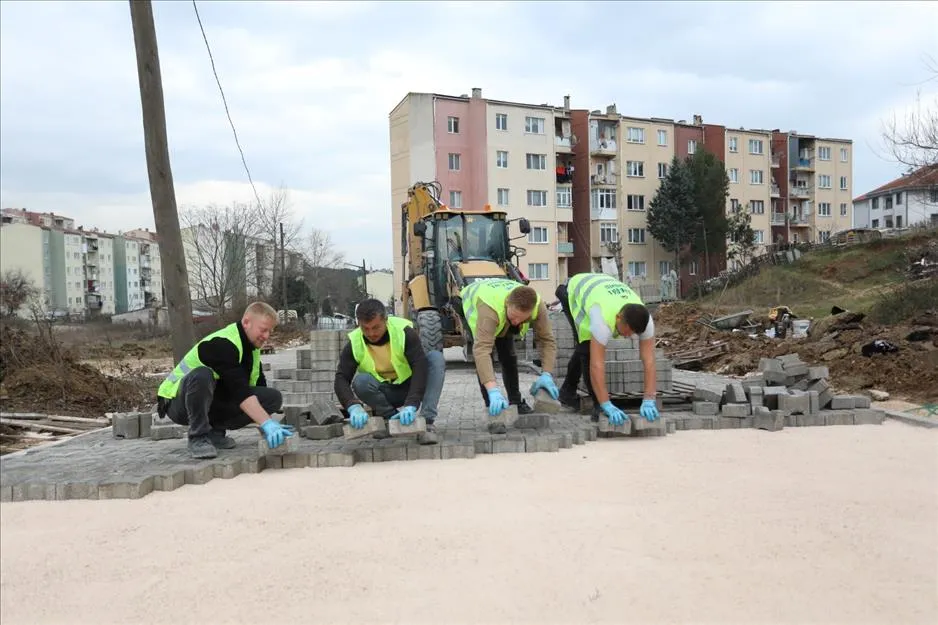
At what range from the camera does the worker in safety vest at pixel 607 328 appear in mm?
5719

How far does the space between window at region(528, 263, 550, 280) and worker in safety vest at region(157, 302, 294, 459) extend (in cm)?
3176

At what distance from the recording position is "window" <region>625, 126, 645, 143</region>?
40.2 metres

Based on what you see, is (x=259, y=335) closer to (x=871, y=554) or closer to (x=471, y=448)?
(x=471, y=448)

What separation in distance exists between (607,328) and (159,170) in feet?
15.1

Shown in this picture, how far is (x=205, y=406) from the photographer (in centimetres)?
486

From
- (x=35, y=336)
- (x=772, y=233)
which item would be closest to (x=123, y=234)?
(x=772, y=233)

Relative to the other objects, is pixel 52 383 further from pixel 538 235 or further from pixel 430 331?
pixel 538 235

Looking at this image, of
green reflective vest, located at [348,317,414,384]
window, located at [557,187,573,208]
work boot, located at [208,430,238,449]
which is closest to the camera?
green reflective vest, located at [348,317,414,384]

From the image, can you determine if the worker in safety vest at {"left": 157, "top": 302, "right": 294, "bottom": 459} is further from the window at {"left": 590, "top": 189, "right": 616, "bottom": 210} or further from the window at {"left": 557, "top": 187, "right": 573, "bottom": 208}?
the window at {"left": 590, "top": 189, "right": 616, "bottom": 210}

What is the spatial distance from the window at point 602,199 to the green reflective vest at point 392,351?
3569cm

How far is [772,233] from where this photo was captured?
46.2 m

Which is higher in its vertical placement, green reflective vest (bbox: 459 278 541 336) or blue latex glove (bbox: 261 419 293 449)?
green reflective vest (bbox: 459 278 541 336)

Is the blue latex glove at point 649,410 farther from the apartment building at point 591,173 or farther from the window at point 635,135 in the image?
the window at point 635,135

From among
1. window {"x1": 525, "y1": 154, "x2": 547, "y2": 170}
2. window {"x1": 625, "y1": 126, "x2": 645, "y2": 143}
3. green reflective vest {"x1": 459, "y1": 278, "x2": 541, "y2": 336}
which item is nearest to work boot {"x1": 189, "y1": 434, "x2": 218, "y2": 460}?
green reflective vest {"x1": 459, "y1": 278, "x2": 541, "y2": 336}
